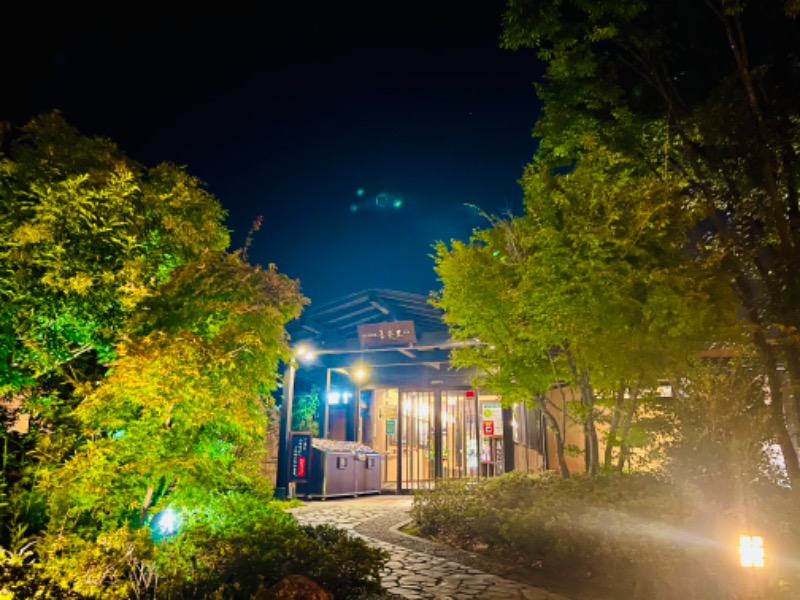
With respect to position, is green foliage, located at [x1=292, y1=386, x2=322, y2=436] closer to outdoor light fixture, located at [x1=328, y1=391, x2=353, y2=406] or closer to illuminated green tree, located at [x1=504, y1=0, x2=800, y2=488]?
outdoor light fixture, located at [x1=328, y1=391, x2=353, y2=406]

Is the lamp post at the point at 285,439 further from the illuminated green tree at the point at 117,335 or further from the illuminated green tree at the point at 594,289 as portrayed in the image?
the illuminated green tree at the point at 117,335

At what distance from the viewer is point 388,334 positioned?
16.4 m

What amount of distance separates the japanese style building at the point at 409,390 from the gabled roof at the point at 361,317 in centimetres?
4

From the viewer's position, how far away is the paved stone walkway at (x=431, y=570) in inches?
228

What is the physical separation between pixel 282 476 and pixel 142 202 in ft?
41.1

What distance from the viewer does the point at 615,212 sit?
7516 millimetres

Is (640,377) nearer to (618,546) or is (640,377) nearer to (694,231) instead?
(618,546)

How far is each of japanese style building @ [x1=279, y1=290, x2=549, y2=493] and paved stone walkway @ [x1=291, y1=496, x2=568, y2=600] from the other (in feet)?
21.3

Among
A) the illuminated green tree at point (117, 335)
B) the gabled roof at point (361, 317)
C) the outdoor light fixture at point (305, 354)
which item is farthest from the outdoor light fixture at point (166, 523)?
the gabled roof at point (361, 317)

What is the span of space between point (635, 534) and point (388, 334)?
1118 cm

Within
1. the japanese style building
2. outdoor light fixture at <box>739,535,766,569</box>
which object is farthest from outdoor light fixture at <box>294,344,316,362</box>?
outdoor light fixture at <box>739,535,766,569</box>

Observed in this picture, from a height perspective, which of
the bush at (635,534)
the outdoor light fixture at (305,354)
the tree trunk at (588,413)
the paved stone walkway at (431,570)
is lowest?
the paved stone walkway at (431,570)

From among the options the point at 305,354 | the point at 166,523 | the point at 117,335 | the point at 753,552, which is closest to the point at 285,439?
the point at 305,354

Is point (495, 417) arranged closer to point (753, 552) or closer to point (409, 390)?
point (409, 390)
